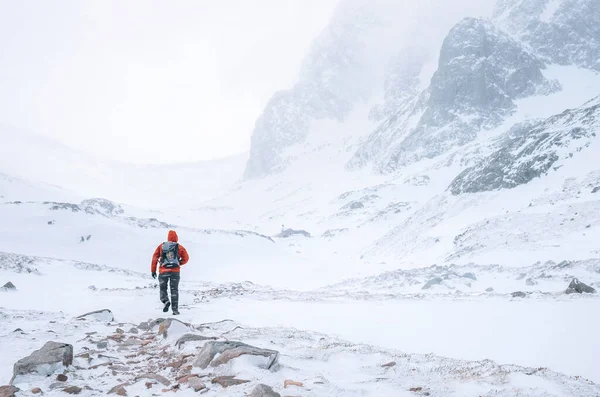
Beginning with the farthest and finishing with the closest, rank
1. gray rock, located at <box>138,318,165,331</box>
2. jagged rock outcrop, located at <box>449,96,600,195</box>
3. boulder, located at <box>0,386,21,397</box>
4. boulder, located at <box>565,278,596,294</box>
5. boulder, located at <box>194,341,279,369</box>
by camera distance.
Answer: jagged rock outcrop, located at <box>449,96,600,195</box>, boulder, located at <box>565,278,596,294</box>, gray rock, located at <box>138,318,165,331</box>, boulder, located at <box>194,341,279,369</box>, boulder, located at <box>0,386,21,397</box>

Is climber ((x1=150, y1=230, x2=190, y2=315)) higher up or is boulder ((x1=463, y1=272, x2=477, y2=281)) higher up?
climber ((x1=150, y1=230, x2=190, y2=315))

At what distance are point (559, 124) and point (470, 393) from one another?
46829 mm

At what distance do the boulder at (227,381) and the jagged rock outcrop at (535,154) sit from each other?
117 ft

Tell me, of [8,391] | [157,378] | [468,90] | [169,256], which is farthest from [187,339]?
[468,90]

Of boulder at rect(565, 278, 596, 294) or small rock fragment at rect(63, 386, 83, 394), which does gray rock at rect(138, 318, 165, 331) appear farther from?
boulder at rect(565, 278, 596, 294)

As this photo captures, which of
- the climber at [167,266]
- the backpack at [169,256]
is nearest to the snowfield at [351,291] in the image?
the climber at [167,266]

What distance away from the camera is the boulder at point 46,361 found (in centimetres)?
459

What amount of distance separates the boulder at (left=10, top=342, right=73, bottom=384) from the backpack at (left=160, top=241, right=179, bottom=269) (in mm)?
5062

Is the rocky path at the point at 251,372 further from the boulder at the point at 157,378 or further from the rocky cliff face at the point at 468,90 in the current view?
the rocky cliff face at the point at 468,90

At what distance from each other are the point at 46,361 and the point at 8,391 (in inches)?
28.6

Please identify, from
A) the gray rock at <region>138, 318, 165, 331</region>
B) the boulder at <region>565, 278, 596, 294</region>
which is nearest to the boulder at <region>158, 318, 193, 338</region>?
the gray rock at <region>138, 318, 165, 331</region>

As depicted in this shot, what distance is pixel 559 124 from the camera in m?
41.6

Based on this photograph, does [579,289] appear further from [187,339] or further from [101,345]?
[101,345]

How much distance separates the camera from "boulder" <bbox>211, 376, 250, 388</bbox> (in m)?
4.33
